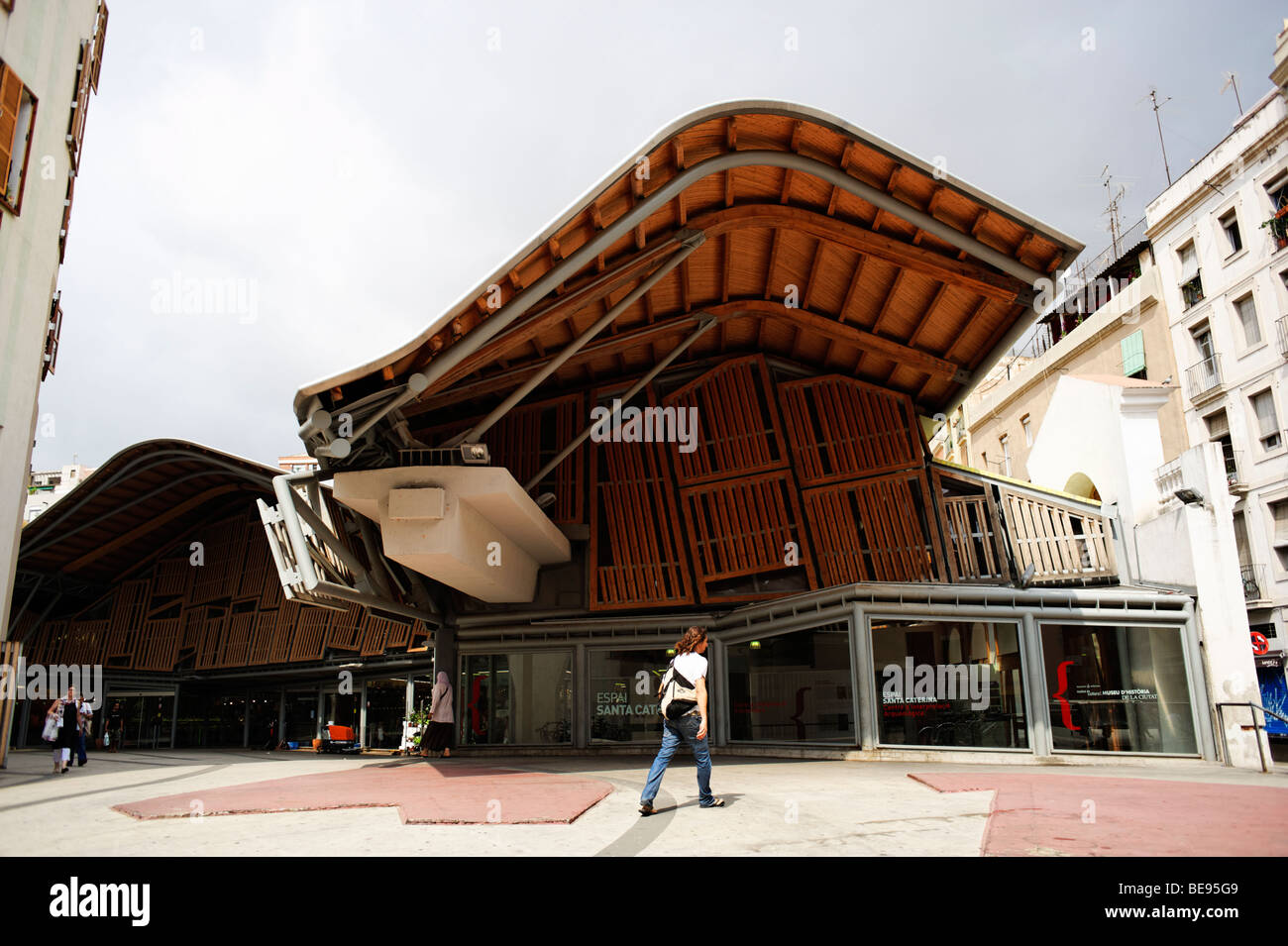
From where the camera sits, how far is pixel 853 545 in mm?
17812

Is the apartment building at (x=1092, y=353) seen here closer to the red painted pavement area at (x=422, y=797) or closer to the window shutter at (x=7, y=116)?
the red painted pavement area at (x=422, y=797)

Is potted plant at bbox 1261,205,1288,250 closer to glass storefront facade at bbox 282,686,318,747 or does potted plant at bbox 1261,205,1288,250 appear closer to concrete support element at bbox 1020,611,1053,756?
concrete support element at bbox 1020,611,1053,756

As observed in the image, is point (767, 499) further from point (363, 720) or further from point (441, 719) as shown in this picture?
point (363, 720)

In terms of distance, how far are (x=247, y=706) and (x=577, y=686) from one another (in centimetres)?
1751

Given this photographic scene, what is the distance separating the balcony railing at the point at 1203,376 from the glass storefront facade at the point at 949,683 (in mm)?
20240

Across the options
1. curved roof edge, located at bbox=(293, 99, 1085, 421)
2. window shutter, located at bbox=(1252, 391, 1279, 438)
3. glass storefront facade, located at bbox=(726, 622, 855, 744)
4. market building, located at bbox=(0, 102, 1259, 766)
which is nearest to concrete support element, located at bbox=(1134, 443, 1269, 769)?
market building, located at bbox=(0, 102, 1259, 766)

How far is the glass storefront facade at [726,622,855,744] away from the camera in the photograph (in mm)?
14234

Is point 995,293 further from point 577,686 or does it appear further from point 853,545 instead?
point 577,686

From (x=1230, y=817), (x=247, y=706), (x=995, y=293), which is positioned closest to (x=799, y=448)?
(x=995, y=293)

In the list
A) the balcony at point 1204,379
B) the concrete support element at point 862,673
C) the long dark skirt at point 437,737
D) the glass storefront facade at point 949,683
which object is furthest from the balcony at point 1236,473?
the long dark skirt at point 437,737

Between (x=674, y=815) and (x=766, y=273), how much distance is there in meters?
12.4

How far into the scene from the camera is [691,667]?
7711mm

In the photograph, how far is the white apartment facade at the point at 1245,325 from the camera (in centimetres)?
2623

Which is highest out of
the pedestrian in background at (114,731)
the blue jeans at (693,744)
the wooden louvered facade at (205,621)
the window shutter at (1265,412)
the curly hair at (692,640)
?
the window shutter at (1265,412)
